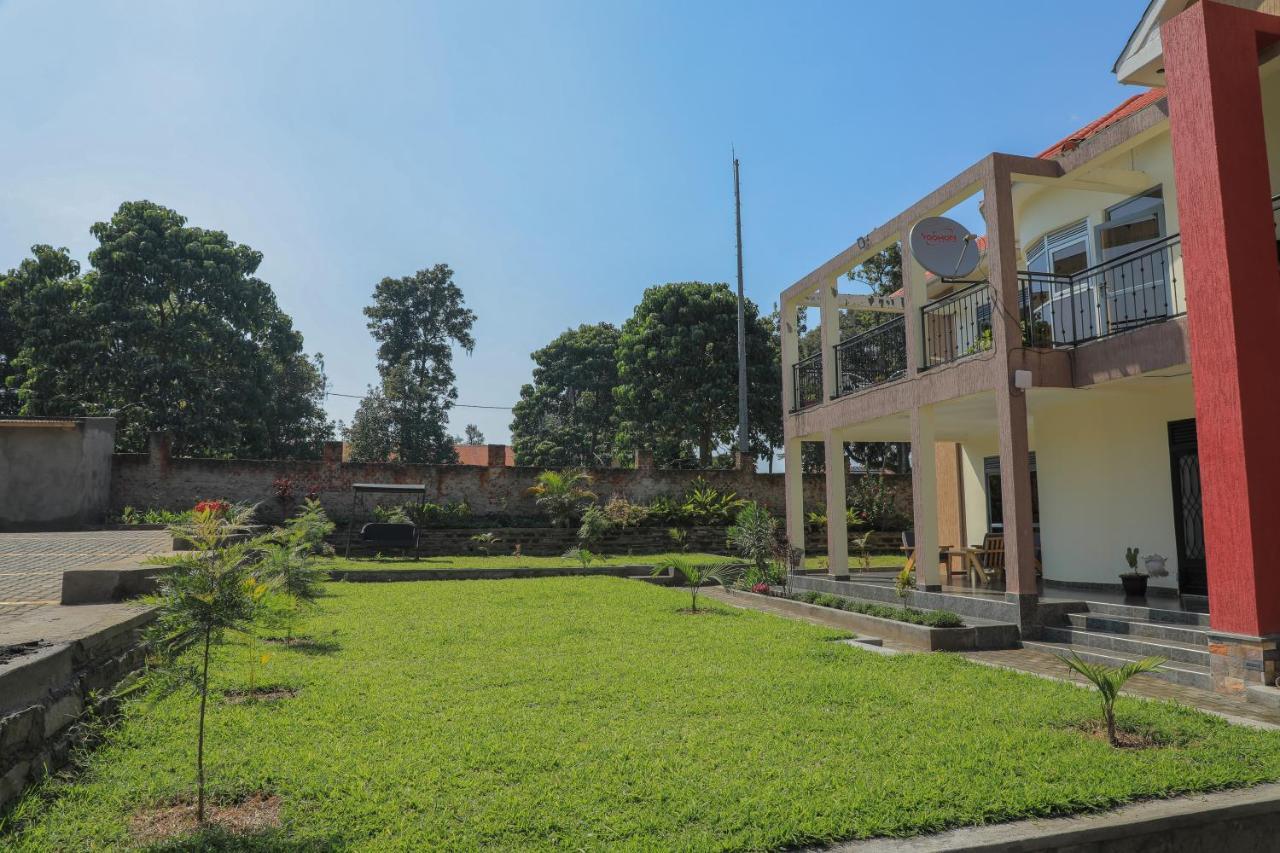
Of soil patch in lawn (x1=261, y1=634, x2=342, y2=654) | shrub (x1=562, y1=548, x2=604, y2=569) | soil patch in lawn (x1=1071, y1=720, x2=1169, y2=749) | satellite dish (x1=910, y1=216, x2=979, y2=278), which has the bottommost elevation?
soil patch in lawn (x1=1071, y1=720, x2=1169, y2=749)

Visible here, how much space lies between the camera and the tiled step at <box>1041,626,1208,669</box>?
7.14 m

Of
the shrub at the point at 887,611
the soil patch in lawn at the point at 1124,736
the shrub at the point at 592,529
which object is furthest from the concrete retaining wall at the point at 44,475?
the soil patch in lawn at the point at 1124,736

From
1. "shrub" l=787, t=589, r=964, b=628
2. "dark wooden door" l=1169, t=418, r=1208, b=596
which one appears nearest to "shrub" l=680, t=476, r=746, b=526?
"shrub" l=787, t=589, r=964, b=628

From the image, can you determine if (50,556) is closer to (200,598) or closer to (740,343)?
(200,598)

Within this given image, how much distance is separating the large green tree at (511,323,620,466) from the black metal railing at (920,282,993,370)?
2520cm

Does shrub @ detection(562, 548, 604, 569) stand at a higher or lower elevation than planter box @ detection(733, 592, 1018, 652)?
higher

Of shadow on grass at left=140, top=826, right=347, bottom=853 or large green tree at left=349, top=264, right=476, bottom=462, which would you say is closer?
shadow on grass at left=140, top=826, right=347, bottom=853

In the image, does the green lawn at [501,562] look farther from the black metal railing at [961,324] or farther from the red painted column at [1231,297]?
the red painted column at [1231,297]

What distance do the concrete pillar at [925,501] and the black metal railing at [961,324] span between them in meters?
0.85

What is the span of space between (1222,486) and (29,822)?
7.92m

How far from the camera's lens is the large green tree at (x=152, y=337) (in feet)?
82.8

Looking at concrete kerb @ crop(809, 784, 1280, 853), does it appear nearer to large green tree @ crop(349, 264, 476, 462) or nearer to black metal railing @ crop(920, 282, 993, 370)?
black metal railing @ crop(920, 282, 993, 370)

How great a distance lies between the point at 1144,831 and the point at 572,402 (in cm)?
3943

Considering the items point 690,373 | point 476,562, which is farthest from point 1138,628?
point 690,373
